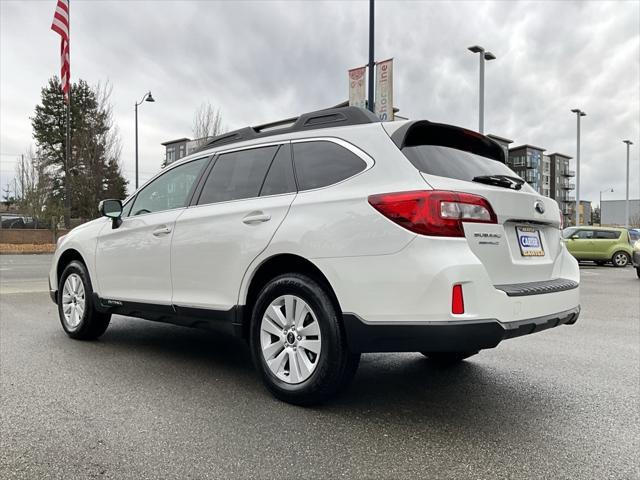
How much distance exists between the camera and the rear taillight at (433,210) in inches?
116

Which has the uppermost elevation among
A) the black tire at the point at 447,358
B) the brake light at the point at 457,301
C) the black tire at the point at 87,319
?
the brake light at the point at 457,301

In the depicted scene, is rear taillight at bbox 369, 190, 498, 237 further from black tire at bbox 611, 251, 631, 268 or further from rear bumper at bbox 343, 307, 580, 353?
black tire at bbox 611, 251, 631, 268

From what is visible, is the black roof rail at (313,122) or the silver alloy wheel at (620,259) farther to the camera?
the silver alloy wheel at (620,259)

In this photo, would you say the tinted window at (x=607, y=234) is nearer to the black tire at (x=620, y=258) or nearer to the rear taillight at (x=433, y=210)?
the black tire at (x=620, y=258)

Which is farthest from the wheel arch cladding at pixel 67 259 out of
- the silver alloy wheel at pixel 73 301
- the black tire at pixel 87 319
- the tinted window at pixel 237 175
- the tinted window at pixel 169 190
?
the tinted window at pixel 237 175

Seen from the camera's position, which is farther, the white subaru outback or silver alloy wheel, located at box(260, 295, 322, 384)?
silver alloy wheel, located at box(260, 295, 322, 384)

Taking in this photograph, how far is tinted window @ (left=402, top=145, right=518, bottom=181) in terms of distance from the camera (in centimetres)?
327

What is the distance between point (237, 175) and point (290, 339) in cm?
145

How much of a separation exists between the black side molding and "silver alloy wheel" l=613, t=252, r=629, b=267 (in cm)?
2002

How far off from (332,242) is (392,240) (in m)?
0.40

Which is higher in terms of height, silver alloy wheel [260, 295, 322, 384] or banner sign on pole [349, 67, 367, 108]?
banner sign on pole [349, 67, 367, 108]

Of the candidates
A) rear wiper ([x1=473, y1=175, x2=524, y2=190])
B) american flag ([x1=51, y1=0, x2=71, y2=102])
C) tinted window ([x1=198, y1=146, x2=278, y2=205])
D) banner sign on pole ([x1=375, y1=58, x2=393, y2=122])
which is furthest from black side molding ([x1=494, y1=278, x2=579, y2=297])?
american flag ([x1=51, y1=0, x2=71, y2=102])

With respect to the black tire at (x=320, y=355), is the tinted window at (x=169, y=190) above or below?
above

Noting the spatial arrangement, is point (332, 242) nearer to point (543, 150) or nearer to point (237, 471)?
point (237, 471)
